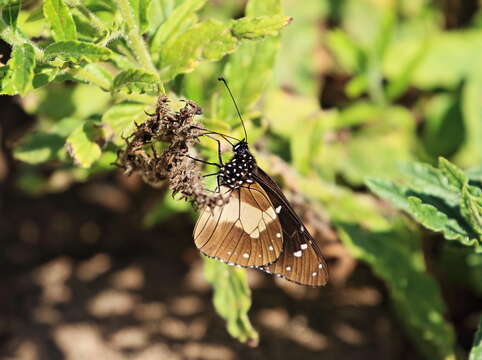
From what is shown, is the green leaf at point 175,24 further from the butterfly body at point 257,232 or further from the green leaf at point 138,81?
the butterfly body at point 257,232

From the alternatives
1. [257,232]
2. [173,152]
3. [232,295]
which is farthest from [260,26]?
[232,295]

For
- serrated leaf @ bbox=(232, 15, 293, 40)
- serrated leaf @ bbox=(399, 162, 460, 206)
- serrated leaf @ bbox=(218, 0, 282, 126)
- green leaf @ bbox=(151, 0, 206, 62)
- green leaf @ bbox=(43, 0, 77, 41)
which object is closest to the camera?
green leaf @ bbox=(43, 0, 77, 41)

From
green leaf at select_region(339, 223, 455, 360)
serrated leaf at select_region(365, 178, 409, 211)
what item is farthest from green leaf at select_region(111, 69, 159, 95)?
green leaf at select_region(339, 223, 455, 360)

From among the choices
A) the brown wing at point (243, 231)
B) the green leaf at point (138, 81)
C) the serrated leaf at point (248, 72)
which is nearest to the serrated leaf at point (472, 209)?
the brown wing at point (243, 231)

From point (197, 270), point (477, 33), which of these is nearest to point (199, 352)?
point (197, 270)

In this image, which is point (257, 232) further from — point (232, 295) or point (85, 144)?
point (85, 144)

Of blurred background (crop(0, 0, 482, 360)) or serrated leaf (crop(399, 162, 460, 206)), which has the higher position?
serrated leaf (crop(399, 162, 460, 206))

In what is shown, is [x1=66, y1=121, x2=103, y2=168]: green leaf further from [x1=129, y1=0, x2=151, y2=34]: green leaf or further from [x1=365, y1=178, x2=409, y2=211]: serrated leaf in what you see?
[x1=365, y1=178, x2=409, y2=211]: serrated leaf

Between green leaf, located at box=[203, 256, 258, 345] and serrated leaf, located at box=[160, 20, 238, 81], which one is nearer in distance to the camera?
serrated leaf, located at box=[160, 20, 238, 81]

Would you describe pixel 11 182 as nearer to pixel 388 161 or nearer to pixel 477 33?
pixel 388 161
